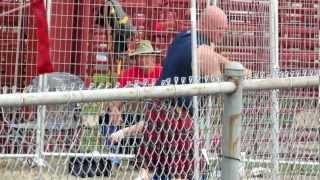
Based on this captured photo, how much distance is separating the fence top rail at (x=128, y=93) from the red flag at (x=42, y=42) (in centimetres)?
320

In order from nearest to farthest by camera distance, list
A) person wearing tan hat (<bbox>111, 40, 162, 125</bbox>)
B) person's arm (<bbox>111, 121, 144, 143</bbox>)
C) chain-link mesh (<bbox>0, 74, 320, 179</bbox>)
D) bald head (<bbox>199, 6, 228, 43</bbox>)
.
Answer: chain-link mesh (<bbox>0, 74, 320, 179</bbox>) → person's arm (<bbox>111, 121, 144, 143</bbox>) → bald head (<bbox>199, 6, 228, 43</bbox>) → person wearing tan hat (<bbox>111, 40, 162, 125</bbox>)

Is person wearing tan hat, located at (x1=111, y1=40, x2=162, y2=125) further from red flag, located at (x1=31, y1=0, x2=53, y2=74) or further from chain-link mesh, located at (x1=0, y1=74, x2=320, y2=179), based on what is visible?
chain-link mesh, located at (x1=0, y1=74, x2=320, y2=179)

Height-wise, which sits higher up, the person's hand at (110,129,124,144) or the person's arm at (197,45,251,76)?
the person's arm at (197,45,251,76)

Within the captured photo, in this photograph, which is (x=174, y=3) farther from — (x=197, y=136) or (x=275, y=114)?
(x=197, y=136)

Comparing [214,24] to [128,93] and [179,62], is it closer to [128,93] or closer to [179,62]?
[179,62]

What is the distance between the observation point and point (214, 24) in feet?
21.3

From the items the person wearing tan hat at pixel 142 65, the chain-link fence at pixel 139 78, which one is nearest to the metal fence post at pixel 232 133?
the chain-link fence at pixel 139 78

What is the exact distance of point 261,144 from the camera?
511cm

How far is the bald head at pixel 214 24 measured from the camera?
6457mm

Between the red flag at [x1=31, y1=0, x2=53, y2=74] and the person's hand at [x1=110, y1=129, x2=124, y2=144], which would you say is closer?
the person's hand at [x1=110, y1=129, x2=124, y2=144]

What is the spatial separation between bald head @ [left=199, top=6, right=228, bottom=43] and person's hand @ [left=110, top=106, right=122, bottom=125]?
1900 mm

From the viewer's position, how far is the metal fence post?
371cm

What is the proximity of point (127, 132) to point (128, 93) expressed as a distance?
117 cm

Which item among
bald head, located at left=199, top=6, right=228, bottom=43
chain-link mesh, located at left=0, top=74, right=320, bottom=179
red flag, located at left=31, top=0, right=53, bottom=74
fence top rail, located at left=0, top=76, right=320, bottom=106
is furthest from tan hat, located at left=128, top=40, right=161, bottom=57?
fence top rail, located at left=0, top=76, right=320, bottom=106
